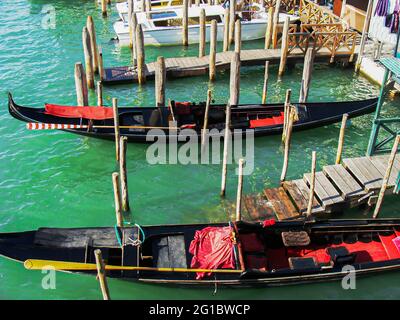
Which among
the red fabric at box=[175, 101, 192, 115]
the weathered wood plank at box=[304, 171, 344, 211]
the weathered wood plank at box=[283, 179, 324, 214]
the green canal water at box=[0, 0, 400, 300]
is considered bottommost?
the green canal water at box=[0, 0, 400, 300]

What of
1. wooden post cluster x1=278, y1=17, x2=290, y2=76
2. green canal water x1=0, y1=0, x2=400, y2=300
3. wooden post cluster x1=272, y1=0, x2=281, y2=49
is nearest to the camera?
green canal water x1=0, y1=0, x2=400, y2=300

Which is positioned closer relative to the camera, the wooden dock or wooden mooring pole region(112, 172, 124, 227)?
wooden mooring pole region(112, 172, 124, 227)

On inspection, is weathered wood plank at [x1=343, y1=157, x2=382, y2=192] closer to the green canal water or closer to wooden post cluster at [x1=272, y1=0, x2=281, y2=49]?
the green canal water

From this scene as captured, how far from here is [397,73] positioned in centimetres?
1063

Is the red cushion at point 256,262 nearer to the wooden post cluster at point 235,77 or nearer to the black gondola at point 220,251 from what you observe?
the black gondola at point 220,251

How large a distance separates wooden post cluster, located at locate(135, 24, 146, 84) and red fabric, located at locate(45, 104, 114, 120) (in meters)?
4.02

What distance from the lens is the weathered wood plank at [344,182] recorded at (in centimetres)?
1104

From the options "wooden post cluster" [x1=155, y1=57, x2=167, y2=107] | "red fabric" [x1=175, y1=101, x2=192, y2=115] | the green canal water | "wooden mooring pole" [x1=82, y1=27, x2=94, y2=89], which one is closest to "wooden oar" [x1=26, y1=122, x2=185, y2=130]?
"red fabric" [x1=175, y1=101, x2=192, y2=115]

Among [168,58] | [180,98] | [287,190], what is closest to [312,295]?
[287,190]

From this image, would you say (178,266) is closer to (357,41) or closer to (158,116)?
(158,116)

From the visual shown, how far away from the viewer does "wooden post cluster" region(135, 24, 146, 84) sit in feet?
54.0

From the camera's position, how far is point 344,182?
1134 centimetres

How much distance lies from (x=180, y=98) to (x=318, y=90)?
5608 millimetres

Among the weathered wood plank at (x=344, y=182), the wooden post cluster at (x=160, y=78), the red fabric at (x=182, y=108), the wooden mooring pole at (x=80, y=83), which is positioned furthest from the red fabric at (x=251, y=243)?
the wooden mooring pole at (x=80, y=83)
